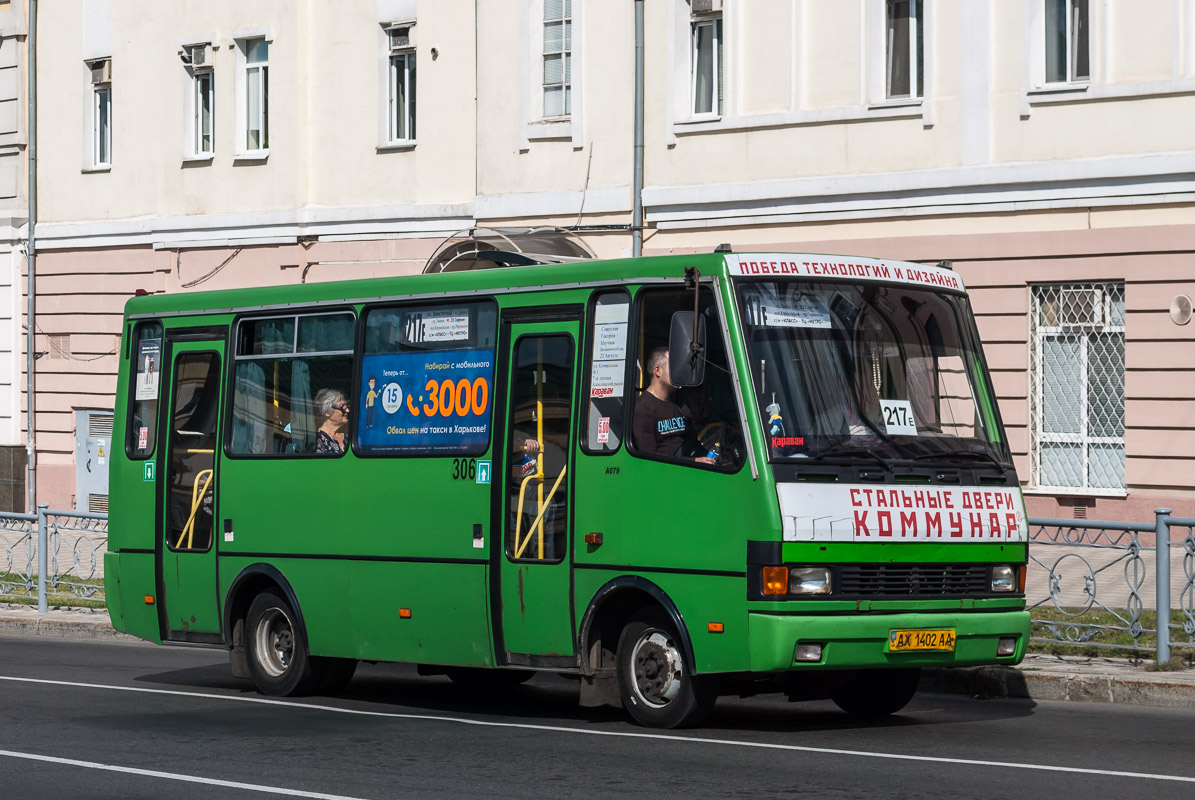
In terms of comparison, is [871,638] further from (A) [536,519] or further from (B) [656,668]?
(A) [536,519]

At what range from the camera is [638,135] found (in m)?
25.2

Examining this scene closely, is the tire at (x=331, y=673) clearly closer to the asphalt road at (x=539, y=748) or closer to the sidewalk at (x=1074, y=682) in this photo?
the asphalt road at (x=539, y=748)

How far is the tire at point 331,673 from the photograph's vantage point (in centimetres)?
1363

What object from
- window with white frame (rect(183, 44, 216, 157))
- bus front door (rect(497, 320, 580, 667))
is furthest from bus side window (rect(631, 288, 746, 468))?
window with white frame (rect(183, 44, 216, 157))

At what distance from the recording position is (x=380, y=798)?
8.84 metres

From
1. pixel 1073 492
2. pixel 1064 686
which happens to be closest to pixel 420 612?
pixel 1064 686

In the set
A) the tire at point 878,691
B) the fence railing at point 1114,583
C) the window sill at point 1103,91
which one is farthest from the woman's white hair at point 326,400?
the window sill at point 1103,91

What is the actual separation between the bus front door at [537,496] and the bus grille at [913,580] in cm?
175

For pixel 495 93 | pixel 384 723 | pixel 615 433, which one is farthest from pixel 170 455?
pixel 495 93

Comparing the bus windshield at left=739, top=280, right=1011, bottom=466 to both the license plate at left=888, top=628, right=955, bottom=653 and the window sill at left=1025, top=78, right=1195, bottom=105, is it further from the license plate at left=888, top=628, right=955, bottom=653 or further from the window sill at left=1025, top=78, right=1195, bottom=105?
the window sill at left=1025, top=78, right=1195, bottom=105

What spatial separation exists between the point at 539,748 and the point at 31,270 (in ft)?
81.6

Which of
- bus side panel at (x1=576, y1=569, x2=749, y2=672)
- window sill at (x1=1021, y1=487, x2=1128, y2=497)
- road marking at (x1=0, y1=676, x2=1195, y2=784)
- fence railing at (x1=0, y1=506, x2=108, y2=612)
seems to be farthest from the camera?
window sill at (x1=1021, y1=487, x2=1128, y2=497)

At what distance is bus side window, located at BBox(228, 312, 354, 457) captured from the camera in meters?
13.4

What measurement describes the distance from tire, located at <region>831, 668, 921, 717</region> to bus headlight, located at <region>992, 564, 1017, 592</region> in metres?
0.91
